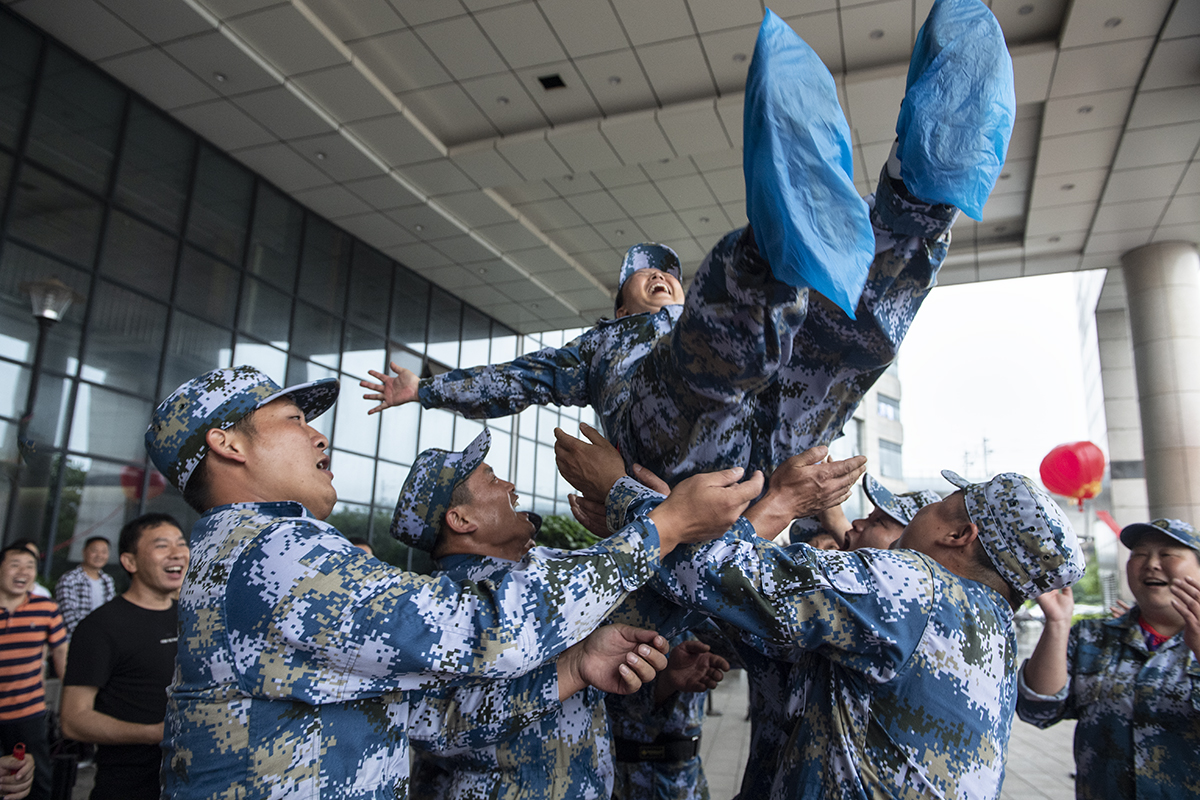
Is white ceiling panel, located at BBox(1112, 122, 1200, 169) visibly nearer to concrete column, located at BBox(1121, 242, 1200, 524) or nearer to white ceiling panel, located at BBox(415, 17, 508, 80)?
concrete column, located at BBox(1121, 242, 1200, 524)

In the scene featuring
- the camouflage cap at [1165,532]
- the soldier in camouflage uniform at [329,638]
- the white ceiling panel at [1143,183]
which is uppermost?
the white ceiling panel at [1143,183]

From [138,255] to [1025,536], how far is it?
24.7 feet

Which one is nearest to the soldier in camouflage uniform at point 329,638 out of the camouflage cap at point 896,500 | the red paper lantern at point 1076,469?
the camouflage cap at point 896,500

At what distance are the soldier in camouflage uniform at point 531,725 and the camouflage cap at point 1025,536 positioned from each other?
0.69 metres

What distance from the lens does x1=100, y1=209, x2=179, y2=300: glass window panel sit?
6652mm

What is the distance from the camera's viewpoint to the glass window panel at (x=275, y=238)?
832cm

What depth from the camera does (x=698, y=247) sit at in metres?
10.0

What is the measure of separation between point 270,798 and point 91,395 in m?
6.38

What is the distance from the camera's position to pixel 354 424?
9.58m

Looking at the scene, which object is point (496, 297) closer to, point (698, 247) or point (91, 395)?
point (698, 247)

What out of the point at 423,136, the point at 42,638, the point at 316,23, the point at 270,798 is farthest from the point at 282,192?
the point at 270,798

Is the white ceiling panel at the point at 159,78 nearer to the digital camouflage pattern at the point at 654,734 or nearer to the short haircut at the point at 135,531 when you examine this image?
the short haircut at the point at 135,531

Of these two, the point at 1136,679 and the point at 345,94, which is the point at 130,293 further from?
the point at 1136,679

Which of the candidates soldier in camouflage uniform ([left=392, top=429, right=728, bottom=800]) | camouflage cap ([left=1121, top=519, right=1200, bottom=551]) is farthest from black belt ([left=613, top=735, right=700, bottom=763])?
camouflage cap ([left=1121, top=519, right=1200, bottom=551])
